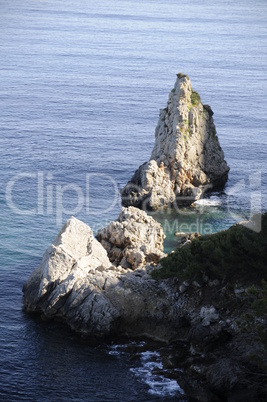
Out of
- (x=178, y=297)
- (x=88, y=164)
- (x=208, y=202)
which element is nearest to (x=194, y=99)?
(x=208, y=202)

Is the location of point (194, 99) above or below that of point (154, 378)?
above

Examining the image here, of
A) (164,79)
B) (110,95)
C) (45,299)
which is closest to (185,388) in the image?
(45,299)

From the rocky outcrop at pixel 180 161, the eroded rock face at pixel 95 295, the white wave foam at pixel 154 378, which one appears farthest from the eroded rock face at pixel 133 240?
the white wave foam at pixel 154 378

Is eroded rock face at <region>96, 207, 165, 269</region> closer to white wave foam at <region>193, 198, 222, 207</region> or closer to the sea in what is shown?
the sea

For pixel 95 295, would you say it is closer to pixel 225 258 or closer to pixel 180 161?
pixel 225 258

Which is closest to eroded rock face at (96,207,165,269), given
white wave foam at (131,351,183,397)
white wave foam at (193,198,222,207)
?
white wave foam at (131,351,183,397)

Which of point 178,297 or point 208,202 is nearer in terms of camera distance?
point 178,297
